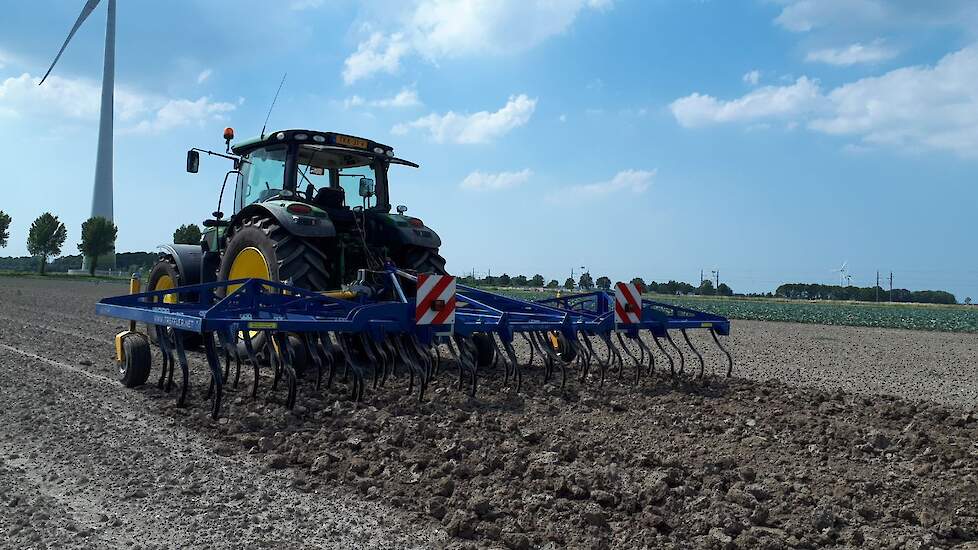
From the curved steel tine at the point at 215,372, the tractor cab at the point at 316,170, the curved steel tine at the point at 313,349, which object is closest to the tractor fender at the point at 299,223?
the tractor cab at the point at 316,170

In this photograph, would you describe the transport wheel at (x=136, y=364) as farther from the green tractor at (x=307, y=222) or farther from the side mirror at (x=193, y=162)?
the side mirror at (x=193, y=162)

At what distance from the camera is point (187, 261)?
730 centimetres

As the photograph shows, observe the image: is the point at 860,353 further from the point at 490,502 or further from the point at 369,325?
the point at 490,502

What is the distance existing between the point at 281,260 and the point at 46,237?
61.0 metres

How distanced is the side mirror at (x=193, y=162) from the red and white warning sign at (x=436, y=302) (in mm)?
3302

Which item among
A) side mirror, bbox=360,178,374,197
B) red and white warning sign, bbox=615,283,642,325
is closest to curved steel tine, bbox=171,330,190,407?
side mirror, bbox=360,178,374,197

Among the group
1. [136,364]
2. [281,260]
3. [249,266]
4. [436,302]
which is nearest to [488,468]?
[436,302]

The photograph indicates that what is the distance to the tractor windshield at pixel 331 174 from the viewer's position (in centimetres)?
670

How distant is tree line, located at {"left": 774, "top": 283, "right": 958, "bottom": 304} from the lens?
229 ft

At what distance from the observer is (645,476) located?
10.8ft

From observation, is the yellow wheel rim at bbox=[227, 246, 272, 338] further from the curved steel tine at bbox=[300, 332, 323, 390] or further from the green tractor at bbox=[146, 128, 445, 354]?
the curved steel tine at bbox=[300, 332, 323, 390]

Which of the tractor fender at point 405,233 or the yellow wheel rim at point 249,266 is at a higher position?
the tractor fender at point 405,233

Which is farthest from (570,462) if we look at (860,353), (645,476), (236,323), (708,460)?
(860,353)

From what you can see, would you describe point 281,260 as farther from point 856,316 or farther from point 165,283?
point 856,316
